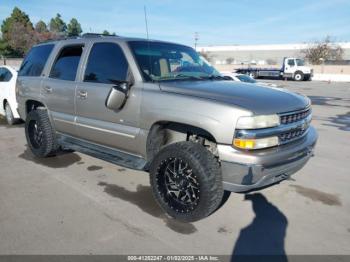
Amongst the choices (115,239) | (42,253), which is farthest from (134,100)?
(42,253)

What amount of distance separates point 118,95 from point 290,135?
199 centimetres

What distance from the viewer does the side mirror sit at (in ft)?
13.1

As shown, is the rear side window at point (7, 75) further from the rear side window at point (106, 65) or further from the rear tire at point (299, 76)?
the rear tire at point (299, 76)

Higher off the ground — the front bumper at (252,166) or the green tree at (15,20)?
the green tree at (15,20)

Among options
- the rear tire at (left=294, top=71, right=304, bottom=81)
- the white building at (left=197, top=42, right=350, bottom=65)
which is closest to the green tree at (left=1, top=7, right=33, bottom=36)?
the white building at (left=197, top=42, right=350, bottom=65)

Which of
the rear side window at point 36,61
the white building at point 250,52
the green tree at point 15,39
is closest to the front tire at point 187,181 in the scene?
the rear side window at point 36,61

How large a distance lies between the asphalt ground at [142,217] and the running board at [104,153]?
0.41 metres

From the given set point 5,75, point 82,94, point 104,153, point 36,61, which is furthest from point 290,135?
point 5,75

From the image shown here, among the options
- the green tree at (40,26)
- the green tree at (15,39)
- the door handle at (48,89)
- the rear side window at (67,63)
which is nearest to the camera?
the rear side window at (67,63)

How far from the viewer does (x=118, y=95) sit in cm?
401

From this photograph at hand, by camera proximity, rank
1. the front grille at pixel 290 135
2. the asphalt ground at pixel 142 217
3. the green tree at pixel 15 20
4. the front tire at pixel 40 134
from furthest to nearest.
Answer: the green tree at pixel 15 20, the front tire at pixel 40 134, the front grille at pixel 290 135, the asphalt ground at pixel 142 217

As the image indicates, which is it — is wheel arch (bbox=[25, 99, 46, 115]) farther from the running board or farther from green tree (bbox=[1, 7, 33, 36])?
green tree (bbox=[1, 7, 33, 36])

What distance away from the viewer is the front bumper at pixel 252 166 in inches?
125

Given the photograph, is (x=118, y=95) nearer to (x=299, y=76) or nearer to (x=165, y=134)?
(x=165, y=134)
